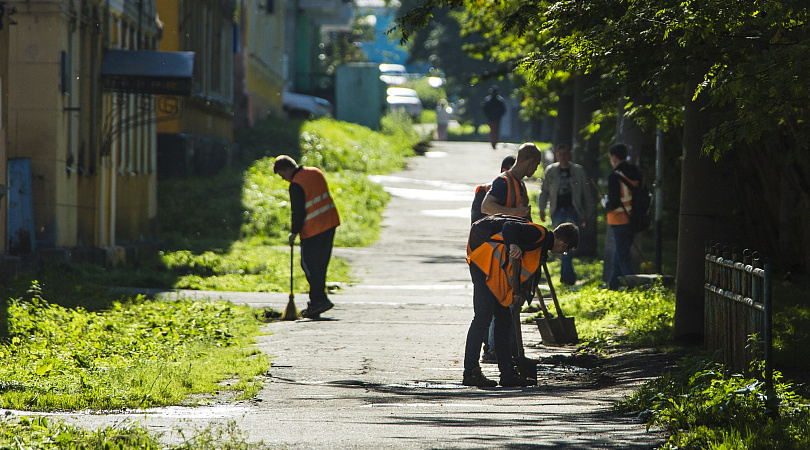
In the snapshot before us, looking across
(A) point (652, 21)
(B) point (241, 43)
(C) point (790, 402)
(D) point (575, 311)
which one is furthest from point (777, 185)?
(B) point (241, 43)

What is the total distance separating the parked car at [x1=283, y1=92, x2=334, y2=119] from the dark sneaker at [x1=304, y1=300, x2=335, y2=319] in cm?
3121

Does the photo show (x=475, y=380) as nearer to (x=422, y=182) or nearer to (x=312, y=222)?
(x=312, y=222)

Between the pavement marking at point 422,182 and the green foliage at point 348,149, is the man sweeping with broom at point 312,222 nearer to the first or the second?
the green foliage at point 348,149

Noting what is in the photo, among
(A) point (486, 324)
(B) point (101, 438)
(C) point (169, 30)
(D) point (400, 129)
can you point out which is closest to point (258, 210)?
(C) point (169, 30)

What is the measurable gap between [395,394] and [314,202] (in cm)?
555

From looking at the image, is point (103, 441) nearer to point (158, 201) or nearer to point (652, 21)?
point (652, 21)

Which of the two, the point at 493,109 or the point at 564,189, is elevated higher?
the point at 493,109

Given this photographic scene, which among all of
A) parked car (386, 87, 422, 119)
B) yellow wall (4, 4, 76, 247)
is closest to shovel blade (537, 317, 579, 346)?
yellow wall (4, 4, 76, 247)

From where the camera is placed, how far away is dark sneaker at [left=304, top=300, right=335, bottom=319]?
13.6 m

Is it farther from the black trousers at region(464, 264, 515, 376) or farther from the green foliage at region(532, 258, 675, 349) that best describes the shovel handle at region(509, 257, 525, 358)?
the green foliage at region(532, 258, 675, 349)

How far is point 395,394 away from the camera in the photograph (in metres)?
8.55

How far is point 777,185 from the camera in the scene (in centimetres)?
1800

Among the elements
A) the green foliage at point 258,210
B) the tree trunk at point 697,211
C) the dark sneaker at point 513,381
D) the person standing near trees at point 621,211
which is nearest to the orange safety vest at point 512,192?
the dark sneaker at point 513,381

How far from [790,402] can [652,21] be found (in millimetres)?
2912
